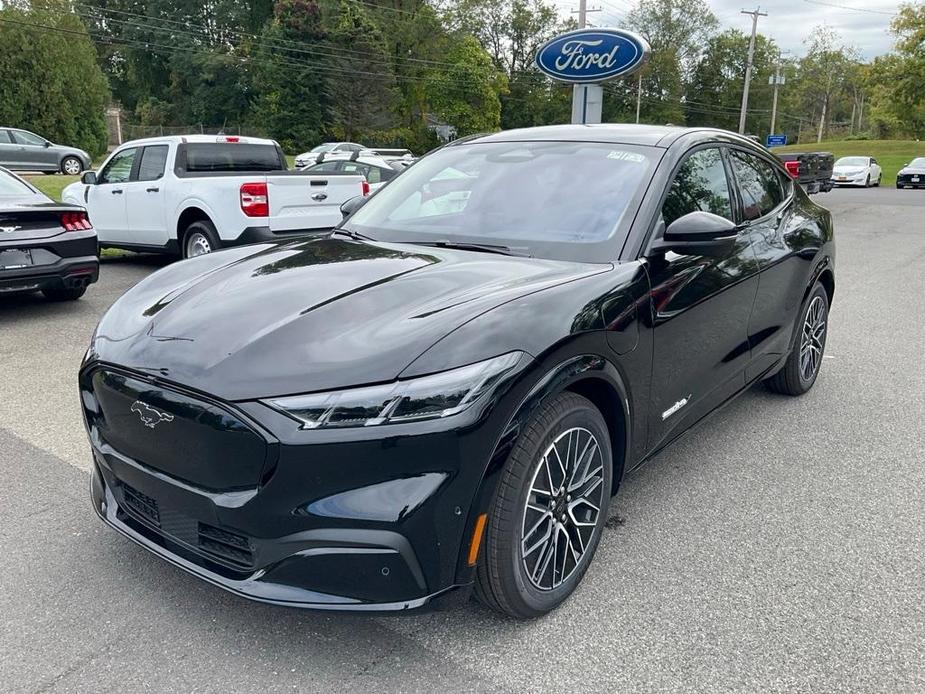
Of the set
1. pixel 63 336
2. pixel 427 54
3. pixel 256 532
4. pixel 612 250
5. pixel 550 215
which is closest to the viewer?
pixel 256 532

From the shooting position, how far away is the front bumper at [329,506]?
6.94 feet

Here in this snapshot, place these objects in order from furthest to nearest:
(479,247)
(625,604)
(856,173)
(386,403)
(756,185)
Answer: (856,173), (756,185), (479,247), (625,604), (386,403)

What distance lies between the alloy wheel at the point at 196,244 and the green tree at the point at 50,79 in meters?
30.4

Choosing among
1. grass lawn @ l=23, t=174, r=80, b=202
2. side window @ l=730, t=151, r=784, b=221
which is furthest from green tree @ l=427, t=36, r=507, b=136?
side window @ l=730, t=151, r=784, b=221

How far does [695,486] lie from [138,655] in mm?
2527

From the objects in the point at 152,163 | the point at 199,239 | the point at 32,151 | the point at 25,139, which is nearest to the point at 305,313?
the point at 199,239

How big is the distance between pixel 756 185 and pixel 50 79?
3726 cm

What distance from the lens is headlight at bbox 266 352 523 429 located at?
2113 mm

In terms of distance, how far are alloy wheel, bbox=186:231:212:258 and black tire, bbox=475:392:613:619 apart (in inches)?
282

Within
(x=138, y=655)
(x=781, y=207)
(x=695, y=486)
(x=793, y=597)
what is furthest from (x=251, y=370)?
(x=781, y=207)

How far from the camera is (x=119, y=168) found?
32.8 feet

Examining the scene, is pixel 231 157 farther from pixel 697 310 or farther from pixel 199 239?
pixel 697 310

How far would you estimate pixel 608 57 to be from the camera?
14.0m

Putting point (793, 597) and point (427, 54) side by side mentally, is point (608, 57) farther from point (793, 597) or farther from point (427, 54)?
point (427, 54)
